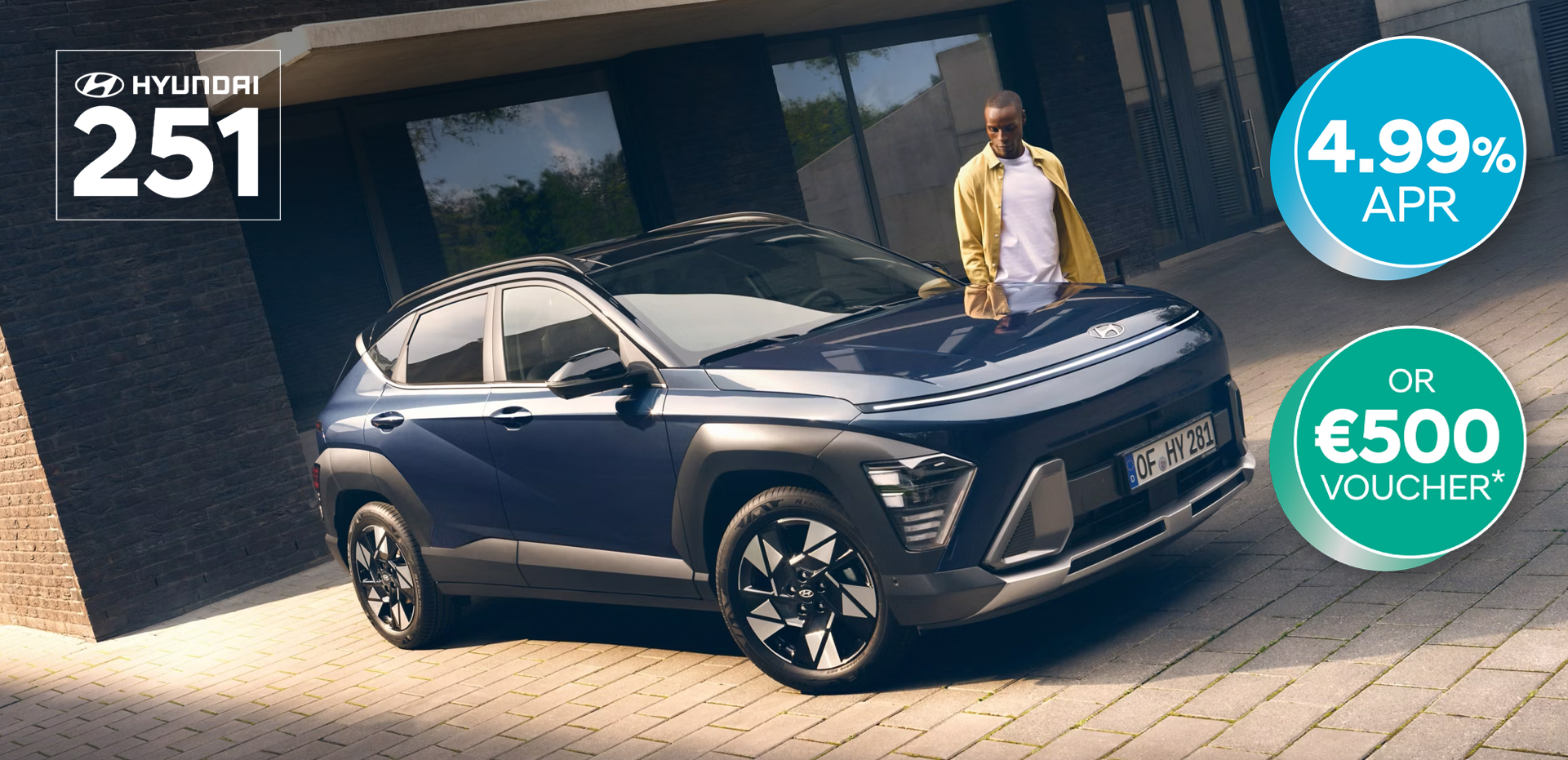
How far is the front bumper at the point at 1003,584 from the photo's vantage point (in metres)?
4.36

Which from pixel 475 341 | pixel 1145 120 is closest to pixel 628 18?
pixel 475 341

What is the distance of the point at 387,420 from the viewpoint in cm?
639

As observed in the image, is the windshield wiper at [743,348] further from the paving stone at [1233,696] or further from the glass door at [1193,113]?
the glass door at [1193,113]

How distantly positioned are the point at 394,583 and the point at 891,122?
8.51 meters

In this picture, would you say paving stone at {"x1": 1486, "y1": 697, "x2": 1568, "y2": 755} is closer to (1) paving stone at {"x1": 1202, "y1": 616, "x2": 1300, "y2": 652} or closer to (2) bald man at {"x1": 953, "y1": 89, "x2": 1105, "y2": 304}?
(1) paving stone at {"x1": 1202, "y1": 616, "x2": 1300, "y2": 652}

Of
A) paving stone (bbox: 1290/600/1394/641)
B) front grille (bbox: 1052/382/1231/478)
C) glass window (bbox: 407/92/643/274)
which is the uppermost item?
glass window (bbox: 407/92/643/274)

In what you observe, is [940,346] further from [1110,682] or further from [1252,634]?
[1252,634]

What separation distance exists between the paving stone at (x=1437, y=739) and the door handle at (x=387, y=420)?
4485mm

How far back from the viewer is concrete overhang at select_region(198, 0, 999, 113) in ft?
27.6

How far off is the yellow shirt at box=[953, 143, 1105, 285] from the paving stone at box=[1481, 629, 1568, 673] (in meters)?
2.88

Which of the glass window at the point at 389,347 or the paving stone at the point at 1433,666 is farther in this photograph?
the glass window at the point at 389,347

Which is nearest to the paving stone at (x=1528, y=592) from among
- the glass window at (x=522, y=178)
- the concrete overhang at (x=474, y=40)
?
the concrete overhang at (x=474, y=40)

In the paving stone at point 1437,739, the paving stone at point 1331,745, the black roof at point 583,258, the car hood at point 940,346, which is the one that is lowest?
the paving stone at point 1437,739

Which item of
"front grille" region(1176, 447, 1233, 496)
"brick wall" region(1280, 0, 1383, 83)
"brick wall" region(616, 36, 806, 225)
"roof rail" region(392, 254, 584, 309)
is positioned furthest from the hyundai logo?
"brick wall" region(1280, 0, 1383, 83)
